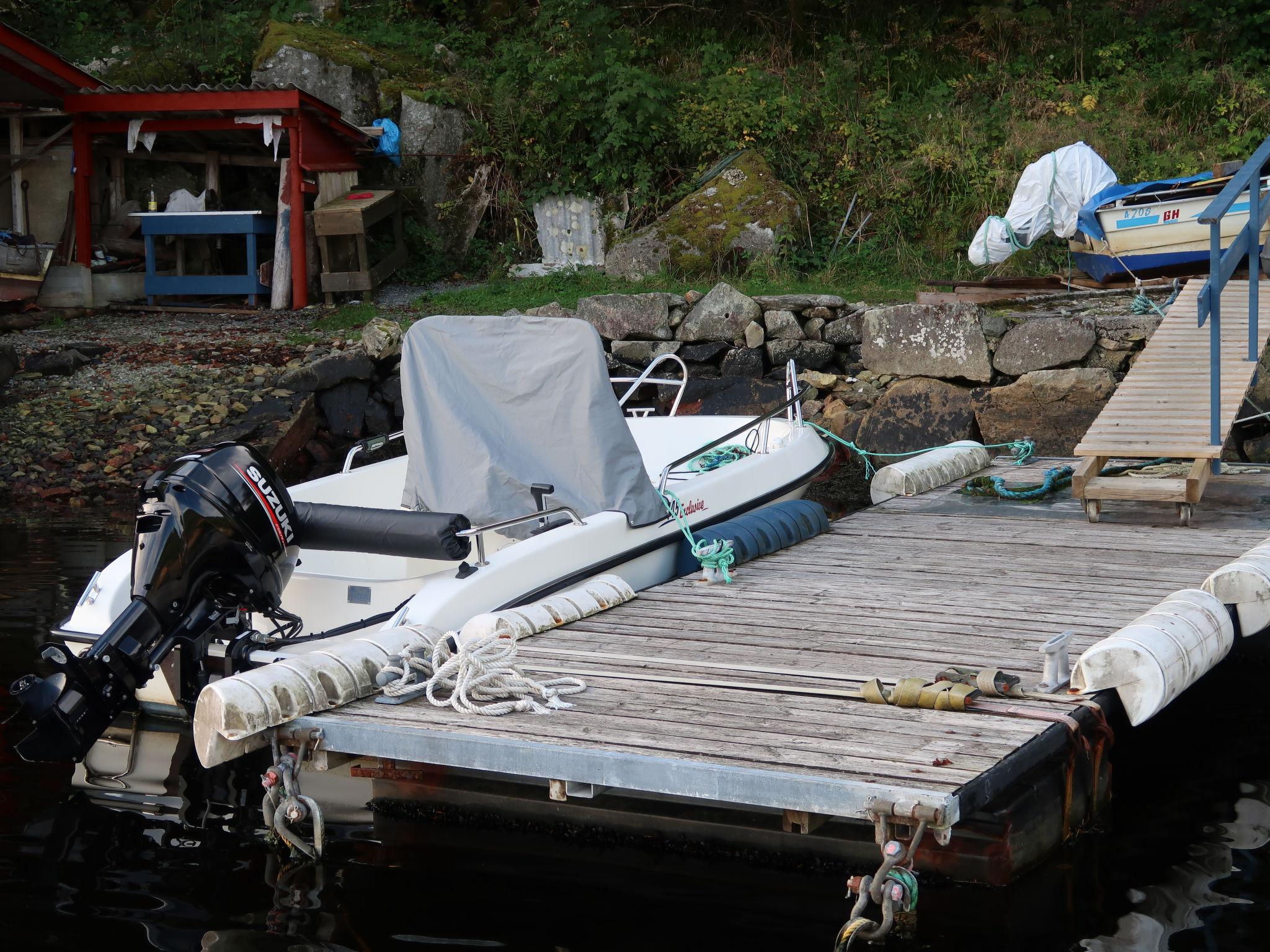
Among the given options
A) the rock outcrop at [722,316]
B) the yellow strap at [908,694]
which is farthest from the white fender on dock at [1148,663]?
the rock outcrop at [722,316]

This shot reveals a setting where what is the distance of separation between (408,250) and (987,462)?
9.58 meters

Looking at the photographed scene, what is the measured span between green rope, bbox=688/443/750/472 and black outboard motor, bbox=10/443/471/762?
2.87 m

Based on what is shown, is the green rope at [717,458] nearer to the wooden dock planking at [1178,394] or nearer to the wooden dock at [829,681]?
the wooden dock at [829,681]

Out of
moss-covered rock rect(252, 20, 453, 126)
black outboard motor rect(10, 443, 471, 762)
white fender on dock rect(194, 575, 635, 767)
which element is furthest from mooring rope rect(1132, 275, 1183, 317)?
moss-covered rock rect(252, 20, 453, 126)

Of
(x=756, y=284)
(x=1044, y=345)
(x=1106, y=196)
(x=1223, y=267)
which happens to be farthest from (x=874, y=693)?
(x=756, y=284)

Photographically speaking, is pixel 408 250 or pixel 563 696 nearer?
pixel 563 696

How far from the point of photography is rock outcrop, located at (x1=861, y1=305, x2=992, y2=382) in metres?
11.2

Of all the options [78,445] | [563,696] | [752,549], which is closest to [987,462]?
[752,549]

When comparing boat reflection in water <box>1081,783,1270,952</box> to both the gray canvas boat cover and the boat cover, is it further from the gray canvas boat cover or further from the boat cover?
the boat cover

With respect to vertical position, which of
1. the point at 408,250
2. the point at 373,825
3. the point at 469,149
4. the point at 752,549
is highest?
the point at 469,149

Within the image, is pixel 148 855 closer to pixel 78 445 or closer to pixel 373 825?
pixel 373 825

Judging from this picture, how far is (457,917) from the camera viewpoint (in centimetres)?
423

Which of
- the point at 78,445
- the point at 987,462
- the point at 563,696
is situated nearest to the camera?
the point at 563,696

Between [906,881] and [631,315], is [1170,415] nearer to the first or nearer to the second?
[906,881]
